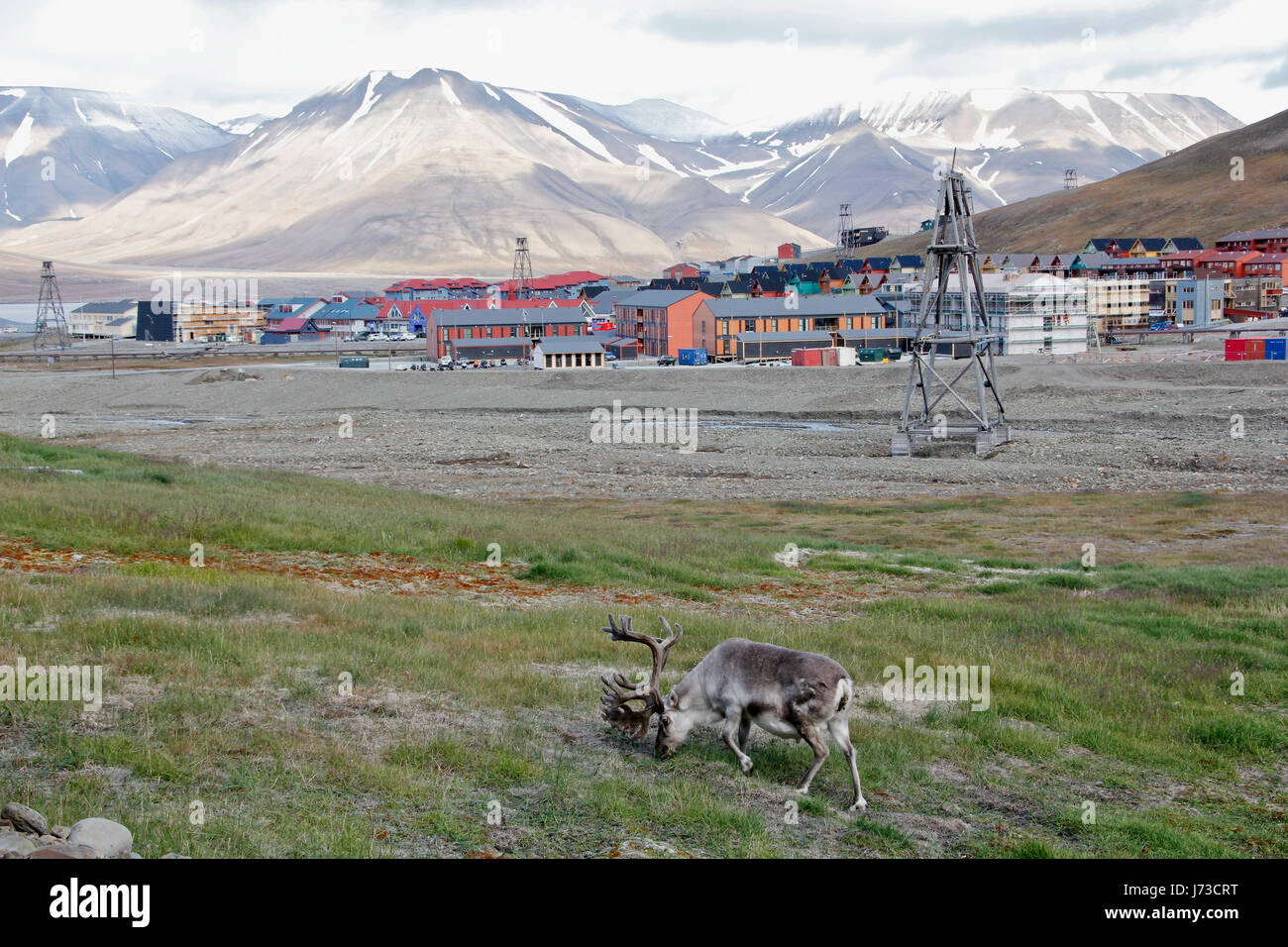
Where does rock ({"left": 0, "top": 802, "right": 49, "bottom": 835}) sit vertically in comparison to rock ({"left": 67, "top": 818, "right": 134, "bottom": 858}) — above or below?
above

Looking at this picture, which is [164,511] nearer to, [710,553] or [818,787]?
[710,553]

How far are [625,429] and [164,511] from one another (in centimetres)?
5256

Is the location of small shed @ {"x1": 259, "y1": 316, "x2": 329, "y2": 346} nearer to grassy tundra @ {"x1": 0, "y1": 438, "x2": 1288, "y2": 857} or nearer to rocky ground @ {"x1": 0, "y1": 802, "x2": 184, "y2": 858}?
grassy tundra @ {"x1": 0, "y1": 438, "x2": 1288, "y2": 857}

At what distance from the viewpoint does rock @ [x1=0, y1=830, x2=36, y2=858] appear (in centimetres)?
722

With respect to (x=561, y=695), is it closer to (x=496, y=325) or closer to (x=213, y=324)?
(x=496, y=325)

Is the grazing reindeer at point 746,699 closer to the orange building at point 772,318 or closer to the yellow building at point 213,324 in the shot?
the orange building at point 772,318

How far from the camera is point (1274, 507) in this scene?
41.9m

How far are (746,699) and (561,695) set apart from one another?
3165mm

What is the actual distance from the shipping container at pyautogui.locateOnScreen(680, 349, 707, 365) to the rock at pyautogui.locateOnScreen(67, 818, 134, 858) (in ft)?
344

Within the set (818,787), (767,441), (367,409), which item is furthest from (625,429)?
(818,787)

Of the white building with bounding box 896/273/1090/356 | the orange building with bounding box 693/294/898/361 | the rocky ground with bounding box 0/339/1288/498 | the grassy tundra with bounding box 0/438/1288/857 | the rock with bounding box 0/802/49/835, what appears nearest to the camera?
the rock with bounding box 0/802/49/835

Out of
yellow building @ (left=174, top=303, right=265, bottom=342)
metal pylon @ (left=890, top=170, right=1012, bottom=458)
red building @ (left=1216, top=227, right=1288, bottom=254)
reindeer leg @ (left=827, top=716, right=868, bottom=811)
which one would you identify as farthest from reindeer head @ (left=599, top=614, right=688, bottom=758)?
yellow building @ (left=174, top=303, right=265, bottom=342)

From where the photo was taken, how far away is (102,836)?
7902mm

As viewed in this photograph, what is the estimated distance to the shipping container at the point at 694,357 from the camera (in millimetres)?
111688
